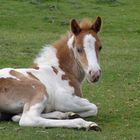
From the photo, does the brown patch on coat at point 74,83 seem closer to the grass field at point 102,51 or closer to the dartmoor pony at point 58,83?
the dartmoor pony at point 58,83

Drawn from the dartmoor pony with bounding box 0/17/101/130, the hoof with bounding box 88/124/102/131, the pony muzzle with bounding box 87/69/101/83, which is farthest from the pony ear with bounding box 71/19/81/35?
the hoof with bounding box 88/124/102/131

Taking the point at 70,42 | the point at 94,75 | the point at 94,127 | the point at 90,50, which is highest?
the point at 70,42

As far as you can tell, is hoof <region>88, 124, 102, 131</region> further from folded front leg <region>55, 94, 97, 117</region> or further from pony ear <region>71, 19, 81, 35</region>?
pony ear <region>71, 19, 81, 35</region>

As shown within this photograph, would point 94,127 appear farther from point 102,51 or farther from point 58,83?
point 102,51

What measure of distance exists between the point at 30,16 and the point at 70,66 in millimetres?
17255

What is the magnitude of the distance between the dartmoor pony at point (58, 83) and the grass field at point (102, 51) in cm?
24

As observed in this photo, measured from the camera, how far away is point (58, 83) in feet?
30.9

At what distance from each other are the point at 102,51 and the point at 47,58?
865 cm

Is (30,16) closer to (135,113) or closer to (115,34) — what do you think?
(115,34)

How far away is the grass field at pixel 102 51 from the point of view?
27.1 ft

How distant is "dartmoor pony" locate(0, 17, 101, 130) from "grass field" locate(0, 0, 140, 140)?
0.78ft

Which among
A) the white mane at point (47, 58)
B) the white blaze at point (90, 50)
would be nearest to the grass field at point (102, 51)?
the white blaze at point (90, 50)

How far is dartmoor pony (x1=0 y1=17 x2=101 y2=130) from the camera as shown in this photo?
864cm

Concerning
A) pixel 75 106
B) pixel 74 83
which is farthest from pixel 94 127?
pixel 74 83
